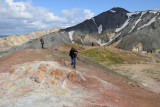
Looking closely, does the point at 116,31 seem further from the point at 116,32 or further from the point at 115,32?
the point at 116,32

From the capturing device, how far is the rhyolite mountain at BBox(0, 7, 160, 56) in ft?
303

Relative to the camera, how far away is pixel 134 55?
2040 inches

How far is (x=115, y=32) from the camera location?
142125mm

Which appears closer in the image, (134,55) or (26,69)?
(26,69)

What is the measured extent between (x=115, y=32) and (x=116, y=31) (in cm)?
165

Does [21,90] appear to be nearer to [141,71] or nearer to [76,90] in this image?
[76,90]

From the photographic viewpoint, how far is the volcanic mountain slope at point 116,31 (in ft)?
304

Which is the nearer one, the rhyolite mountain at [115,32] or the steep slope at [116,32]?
the steep slope at [116,32]

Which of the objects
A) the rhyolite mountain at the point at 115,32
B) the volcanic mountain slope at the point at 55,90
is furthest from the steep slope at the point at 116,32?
the volcanic mountain slope at the point at 55,90

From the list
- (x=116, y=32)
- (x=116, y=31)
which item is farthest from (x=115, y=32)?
(x=116, y=31)

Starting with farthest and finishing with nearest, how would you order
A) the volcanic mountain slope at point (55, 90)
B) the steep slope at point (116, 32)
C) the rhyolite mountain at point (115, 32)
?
the rhyolite mountain at point (115, 32)
the steep slope at point (116, 32)
the volcanic mountain slope at point (55, 90)

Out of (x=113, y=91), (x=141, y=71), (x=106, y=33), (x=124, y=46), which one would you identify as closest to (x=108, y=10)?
(x=106, y=33)

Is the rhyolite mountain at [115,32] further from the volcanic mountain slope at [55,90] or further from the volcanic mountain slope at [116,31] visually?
the volcanic mountain slope at [55,90]

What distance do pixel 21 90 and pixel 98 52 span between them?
40.1 m
